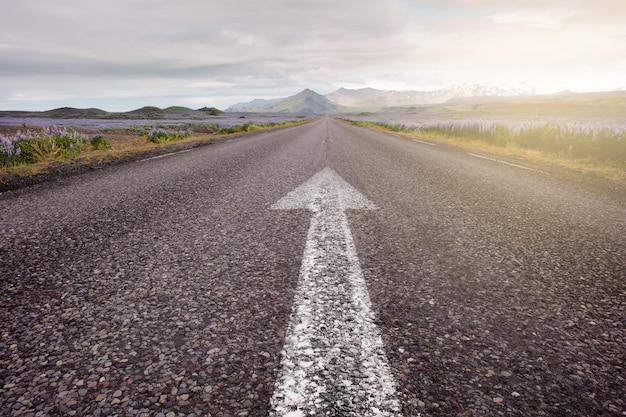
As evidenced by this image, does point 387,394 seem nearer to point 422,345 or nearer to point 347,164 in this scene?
point 422,345

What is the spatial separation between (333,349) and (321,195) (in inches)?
138

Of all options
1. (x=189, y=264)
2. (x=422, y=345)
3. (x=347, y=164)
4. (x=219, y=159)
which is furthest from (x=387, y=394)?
(x=219, y=159)

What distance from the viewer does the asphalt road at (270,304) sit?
58.5 inches

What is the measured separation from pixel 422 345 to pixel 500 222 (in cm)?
273

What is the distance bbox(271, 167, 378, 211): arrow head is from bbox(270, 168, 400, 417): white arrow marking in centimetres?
149

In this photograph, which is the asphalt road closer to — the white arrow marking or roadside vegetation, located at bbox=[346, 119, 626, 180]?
the white arrow marking

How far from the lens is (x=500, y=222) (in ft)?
13.0

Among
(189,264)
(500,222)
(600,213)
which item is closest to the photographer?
(189,264)

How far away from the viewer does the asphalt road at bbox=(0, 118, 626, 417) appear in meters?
1.49

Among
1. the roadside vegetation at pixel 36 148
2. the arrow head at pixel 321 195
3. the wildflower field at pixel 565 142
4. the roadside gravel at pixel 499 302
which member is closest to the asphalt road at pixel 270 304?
the roadside gravel at pixel 499 302

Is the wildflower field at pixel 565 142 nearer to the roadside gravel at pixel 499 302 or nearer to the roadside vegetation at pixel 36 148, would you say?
the roadside gravel at pixel 499 302

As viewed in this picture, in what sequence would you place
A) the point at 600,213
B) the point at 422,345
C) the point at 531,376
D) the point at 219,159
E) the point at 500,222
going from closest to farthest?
the point at 531,376 < the point at 422,345 < the point at 500,222 < the point at 600,213 < the point at 219,159

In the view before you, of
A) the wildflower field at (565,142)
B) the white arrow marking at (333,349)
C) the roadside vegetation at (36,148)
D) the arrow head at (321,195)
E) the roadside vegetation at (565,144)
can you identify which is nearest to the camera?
the white arrow marking at (333,349)

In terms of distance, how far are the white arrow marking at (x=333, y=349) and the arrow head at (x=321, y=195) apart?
4.90ft
